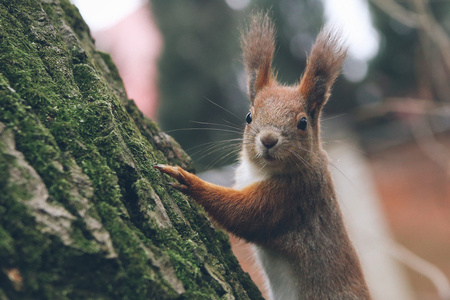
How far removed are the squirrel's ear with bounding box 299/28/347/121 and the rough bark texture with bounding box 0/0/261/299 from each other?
108 cm

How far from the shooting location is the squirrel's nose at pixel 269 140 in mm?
2107

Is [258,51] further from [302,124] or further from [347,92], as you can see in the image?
[347,92]

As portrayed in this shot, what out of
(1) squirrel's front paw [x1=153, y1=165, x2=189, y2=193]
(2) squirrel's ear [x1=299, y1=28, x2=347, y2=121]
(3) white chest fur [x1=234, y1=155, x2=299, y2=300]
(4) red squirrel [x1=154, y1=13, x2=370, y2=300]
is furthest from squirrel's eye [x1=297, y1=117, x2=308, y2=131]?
(1) squirrel's front paw [x1=153, y1=165, x2=189, y2=193]

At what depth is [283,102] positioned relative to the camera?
91.8 inches

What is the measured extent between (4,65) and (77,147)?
34 centimetres

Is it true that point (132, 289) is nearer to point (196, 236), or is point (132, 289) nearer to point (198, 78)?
point (196, 236)

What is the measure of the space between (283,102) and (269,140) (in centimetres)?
33

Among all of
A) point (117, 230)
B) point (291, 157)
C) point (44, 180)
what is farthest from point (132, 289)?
point (291, 157)

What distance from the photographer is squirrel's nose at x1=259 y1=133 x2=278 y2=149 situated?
6.91 feet

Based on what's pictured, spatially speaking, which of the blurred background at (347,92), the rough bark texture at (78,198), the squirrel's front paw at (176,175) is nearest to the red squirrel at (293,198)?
the squirrel's front paw at (176,175)

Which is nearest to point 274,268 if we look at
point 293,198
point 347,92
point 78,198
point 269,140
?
point 293,198

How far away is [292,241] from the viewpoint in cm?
215

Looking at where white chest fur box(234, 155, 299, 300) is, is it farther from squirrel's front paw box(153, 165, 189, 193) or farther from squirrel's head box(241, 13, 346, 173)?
squirrel's front paw box(153, 165, 189, 193)

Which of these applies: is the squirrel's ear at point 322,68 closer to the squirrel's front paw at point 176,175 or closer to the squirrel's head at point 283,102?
the squirrel's head at point 283,102
